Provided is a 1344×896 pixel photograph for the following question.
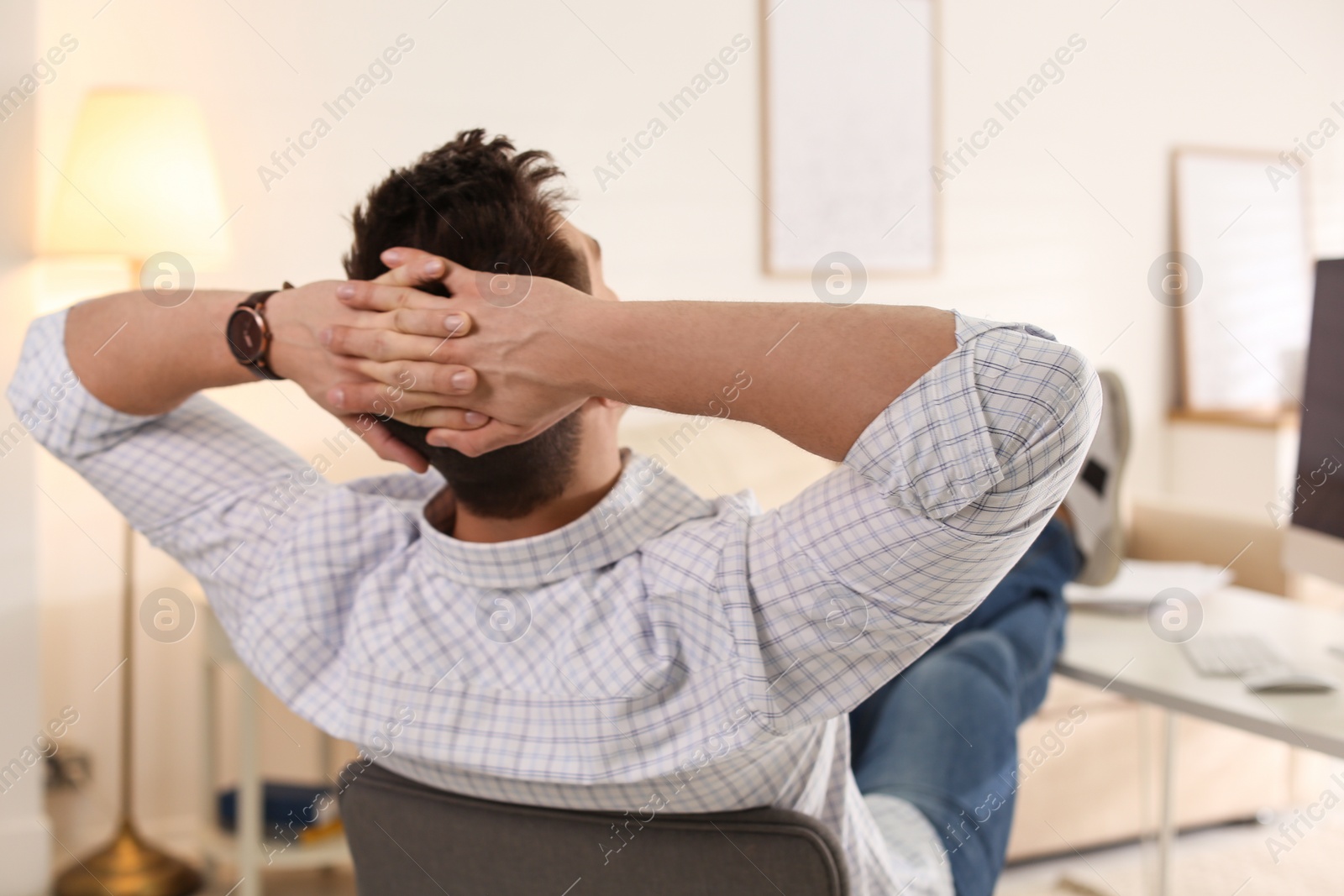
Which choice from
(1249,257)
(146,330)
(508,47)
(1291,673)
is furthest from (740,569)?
(1249,257)

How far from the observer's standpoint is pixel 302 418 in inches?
88.3

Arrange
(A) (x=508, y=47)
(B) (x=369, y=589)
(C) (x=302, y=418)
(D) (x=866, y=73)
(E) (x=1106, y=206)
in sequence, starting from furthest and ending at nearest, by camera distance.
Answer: (E) (x=1106, y=206) → (D) (x=866, y=73) → (A) (x=508, y=47) → (C) (x=302, y=418) → (B) (x=369, y=589)

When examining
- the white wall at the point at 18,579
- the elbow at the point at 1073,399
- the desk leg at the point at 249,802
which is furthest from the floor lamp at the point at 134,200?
the elbow at the point at 1073,399

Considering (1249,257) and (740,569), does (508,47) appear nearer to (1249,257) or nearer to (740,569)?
(740,569)

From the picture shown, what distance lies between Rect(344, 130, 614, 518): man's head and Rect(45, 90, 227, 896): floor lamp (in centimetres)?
121

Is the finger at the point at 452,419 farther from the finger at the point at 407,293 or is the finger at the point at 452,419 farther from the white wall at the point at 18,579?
the white wall at the point at 18,579

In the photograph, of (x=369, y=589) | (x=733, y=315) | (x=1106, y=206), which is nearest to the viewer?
(x=733, y=315)

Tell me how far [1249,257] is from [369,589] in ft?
11.3

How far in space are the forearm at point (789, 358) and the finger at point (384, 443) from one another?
23 cm

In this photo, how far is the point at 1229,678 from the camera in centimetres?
124

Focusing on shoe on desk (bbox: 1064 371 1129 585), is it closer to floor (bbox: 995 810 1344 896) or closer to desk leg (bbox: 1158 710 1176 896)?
desk leg (bbox: 1158 710 1176 896)

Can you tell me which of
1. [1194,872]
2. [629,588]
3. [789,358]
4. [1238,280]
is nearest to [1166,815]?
[1194,872]

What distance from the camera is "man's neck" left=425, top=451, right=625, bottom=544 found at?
79 centimetres

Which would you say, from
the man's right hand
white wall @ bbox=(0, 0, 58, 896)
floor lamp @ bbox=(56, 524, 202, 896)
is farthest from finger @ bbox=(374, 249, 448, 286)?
white wall @ bbox=(0, 0, 58, 896)
